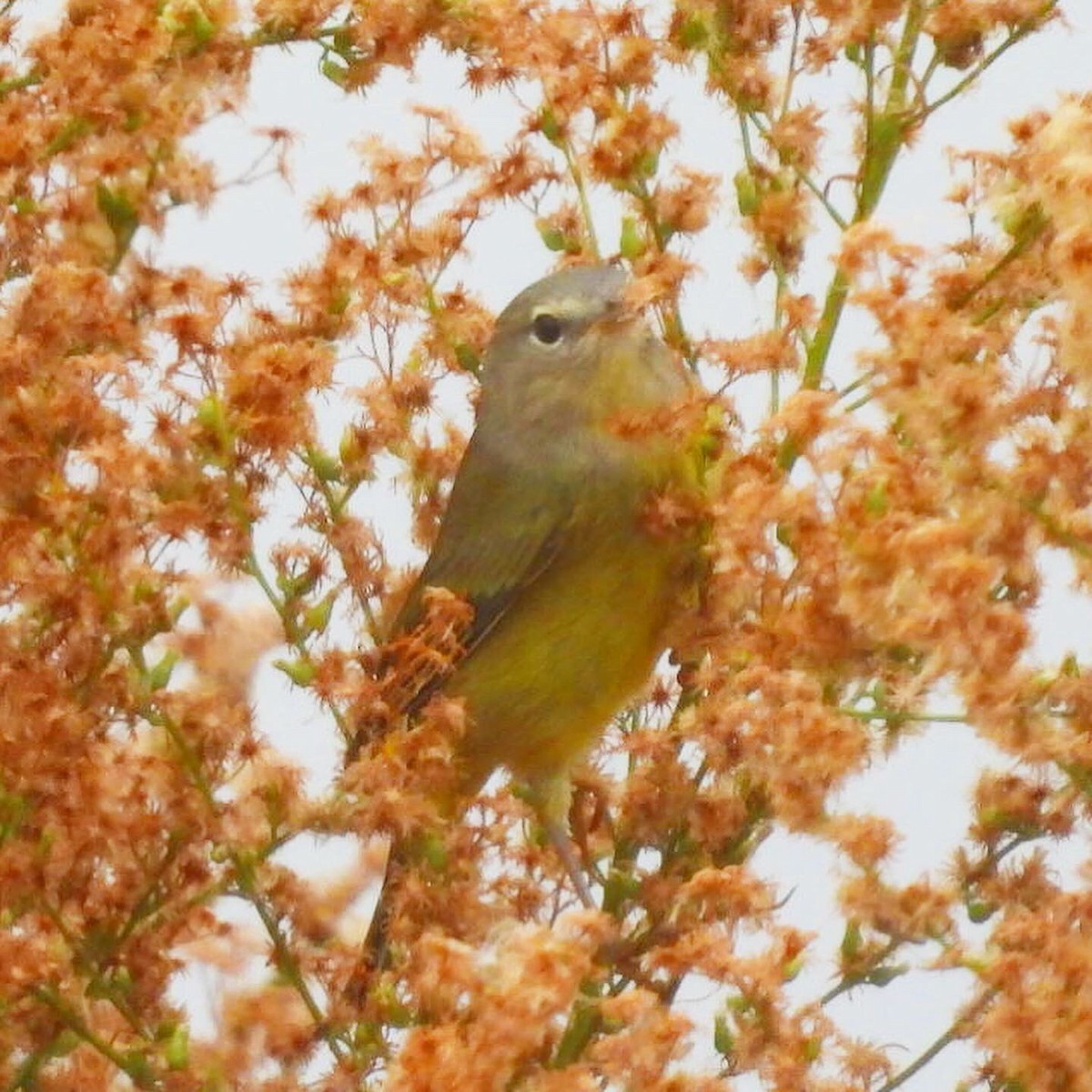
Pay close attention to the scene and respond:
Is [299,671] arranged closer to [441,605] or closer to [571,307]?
[441,605]

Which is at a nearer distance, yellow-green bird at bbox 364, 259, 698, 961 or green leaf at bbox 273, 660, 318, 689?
green leaf at bbox 273, 660, 318, 689

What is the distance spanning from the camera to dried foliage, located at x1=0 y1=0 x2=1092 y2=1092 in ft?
2.92

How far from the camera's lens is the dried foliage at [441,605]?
0.89 meters

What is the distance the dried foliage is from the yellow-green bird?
0.23m

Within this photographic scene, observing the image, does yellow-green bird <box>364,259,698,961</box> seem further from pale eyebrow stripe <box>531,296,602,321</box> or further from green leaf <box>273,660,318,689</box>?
green leaf <box>273,660,318,689</box>

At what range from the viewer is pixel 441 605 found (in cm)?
110

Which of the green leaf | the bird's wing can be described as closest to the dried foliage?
the green leaf

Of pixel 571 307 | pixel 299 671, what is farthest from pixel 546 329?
pixel 299 671

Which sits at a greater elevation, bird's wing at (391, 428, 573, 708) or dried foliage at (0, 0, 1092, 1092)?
bird's wing at (391, 428, 573, 708)

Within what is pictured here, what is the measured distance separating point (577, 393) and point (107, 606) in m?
0.66

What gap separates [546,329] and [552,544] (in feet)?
0.47

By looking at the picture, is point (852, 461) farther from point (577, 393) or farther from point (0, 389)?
point (577, 393)

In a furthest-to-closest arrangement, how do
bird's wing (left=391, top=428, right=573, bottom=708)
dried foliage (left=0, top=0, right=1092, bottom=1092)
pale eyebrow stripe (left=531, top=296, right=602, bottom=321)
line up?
bird's wing (left=391, top=428, right=573, bottom=708) → pale eyebrow stripe (left=531, top=296, right=602, bottom=321) → dried foliage (left=0, top=0, right=1092, bottom=1092)

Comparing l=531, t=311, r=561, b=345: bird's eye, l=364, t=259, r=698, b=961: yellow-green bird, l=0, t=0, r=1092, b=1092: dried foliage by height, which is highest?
l=531, t=311, r=561, b=345: bird's eye
